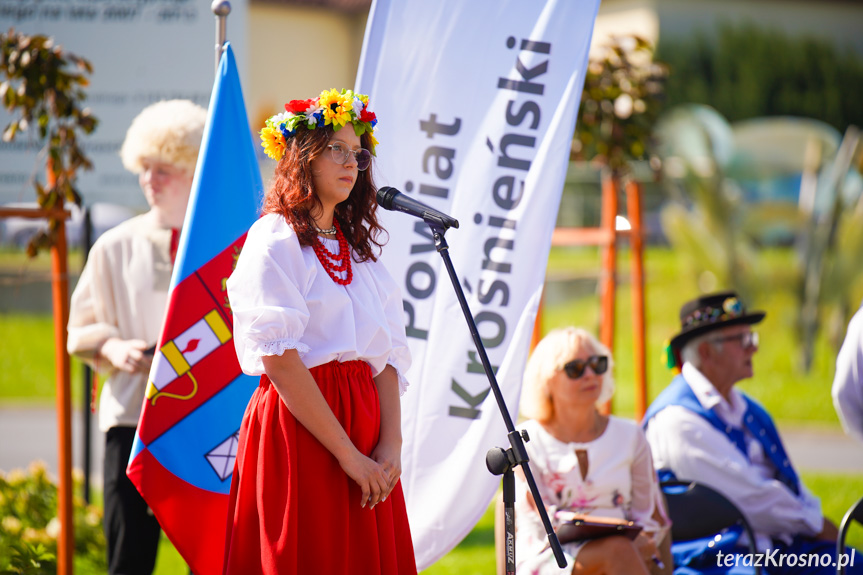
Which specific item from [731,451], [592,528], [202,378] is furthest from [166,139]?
[731,451]

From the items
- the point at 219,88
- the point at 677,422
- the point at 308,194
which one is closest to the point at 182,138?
the point at 219,88

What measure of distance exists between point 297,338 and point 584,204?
11726 mm

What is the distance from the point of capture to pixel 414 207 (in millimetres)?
2400

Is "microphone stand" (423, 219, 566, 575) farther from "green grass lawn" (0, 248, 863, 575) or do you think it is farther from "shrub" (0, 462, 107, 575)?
"green grass lawn" (0, 248, 863, 575)

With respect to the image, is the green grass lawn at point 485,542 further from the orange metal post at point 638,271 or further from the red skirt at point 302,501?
the red skirt at point 302,501

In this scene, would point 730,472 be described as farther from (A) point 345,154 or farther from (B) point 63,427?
(B) point 63,427

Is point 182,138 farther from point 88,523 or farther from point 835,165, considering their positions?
point 835,165

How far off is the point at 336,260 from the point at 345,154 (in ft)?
0.90

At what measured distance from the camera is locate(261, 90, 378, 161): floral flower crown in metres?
2.38

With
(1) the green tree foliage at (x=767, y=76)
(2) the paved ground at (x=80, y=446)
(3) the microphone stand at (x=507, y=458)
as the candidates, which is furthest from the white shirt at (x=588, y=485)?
(1) the green tree foliage at (x=767, y=76)

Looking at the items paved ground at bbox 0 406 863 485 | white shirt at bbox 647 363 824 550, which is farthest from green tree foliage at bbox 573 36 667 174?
paved ground at bbox 0 406 863 485

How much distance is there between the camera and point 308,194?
237 cm

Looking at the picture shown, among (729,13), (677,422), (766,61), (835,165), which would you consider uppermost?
(729,13)

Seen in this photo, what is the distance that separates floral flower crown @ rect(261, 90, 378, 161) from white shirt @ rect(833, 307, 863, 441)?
189cm
